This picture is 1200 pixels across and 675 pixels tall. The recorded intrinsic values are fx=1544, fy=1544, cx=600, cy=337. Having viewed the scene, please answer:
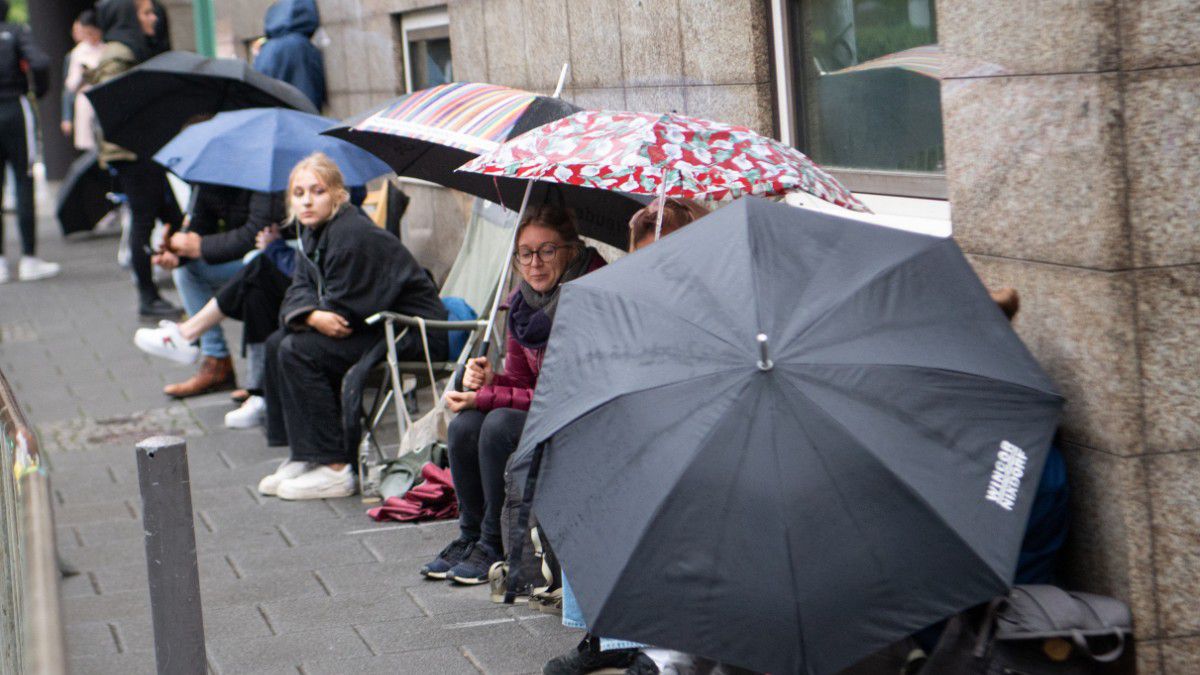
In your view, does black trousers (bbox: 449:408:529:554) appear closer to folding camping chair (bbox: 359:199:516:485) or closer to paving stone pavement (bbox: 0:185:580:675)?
paving stone pavement (bbox: 0:185:580:675)

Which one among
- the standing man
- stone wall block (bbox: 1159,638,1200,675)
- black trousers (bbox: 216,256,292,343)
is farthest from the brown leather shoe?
stone wall block (bbox: 1159,638,1200,675)

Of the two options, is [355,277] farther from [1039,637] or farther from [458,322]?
[1039,637]

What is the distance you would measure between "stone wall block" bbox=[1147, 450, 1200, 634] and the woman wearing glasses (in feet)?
7.01

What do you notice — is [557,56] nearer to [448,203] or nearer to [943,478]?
[448,203]

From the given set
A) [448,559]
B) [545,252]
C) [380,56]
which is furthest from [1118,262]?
[380,56]

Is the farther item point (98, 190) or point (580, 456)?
point (98, 190)

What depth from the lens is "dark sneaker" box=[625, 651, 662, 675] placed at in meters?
4.09

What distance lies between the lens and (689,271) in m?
3.49

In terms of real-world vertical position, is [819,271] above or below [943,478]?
above

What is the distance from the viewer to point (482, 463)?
525 centimetres

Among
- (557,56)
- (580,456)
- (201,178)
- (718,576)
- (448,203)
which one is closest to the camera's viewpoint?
(718,576)

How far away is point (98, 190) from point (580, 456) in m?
11.8

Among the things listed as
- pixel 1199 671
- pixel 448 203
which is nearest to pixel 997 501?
pixel 1199 671

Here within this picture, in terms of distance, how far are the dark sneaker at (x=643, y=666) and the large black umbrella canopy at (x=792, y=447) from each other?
830mm
